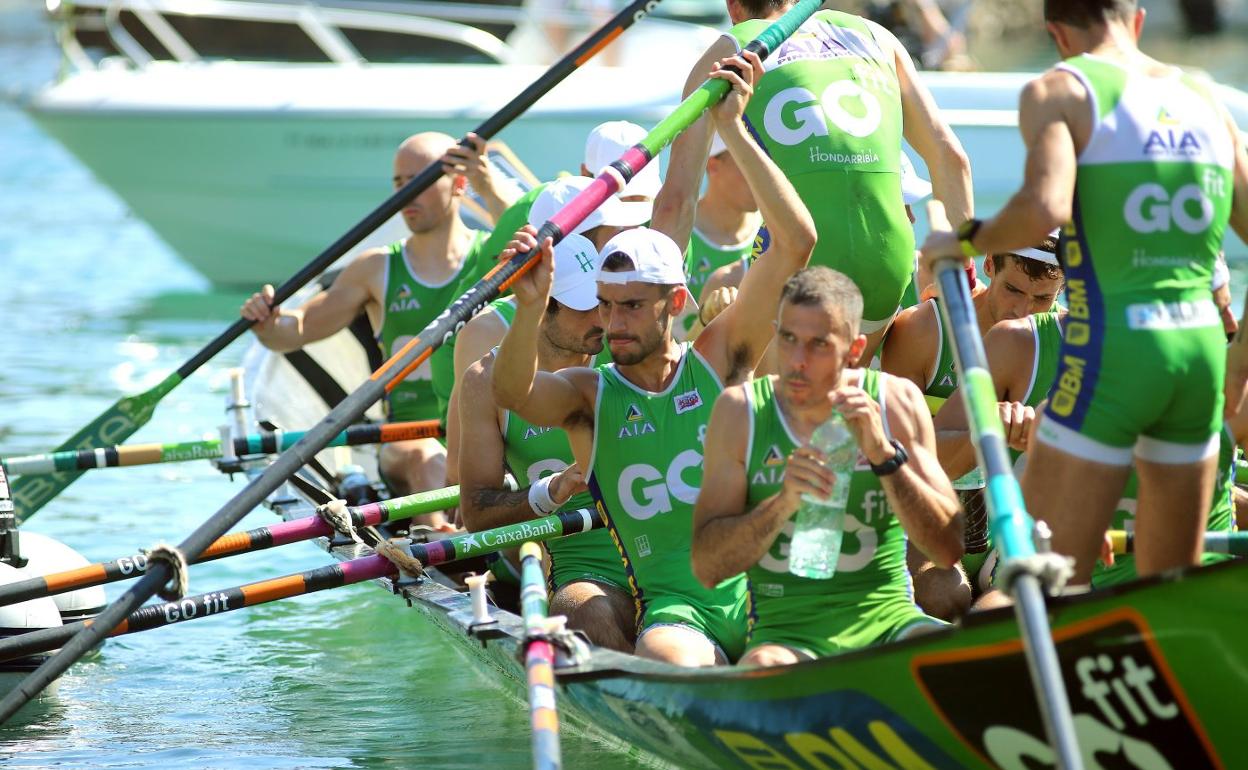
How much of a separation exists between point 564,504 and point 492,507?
25 cm

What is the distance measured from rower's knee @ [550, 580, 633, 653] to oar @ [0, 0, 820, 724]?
850 mm

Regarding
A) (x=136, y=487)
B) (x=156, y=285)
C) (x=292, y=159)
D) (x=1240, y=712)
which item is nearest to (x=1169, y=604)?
(x=1240, y=712)

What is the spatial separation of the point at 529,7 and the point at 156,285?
17.2ft

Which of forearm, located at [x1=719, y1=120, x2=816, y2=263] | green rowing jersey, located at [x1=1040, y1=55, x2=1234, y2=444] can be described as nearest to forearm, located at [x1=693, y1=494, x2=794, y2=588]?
green rowing jersey, located at [x1=1040, y1=55, x2=1234, y2=444]

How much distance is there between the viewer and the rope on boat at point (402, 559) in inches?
224

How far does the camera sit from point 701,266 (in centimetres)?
714

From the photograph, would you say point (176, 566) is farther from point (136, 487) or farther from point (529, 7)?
point (529, 7)

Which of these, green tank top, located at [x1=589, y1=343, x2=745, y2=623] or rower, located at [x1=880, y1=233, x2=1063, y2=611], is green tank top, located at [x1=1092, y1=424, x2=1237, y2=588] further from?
green tank top, located at [x1=589, y1=343, x2=745, y2=623]

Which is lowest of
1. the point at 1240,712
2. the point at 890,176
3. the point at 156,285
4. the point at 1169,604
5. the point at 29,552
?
the point at 1240,712

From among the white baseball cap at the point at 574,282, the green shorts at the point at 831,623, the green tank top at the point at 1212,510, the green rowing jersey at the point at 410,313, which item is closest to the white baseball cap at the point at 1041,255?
the green tank top at the point at 1212,510

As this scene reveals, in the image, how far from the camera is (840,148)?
17.5ft

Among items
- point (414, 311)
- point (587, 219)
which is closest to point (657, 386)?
point (587, 219)

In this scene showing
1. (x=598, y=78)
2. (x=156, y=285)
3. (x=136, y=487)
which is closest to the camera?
(x=136, y=487)

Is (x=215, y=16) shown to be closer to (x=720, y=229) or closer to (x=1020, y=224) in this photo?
(x=720, y=229)
